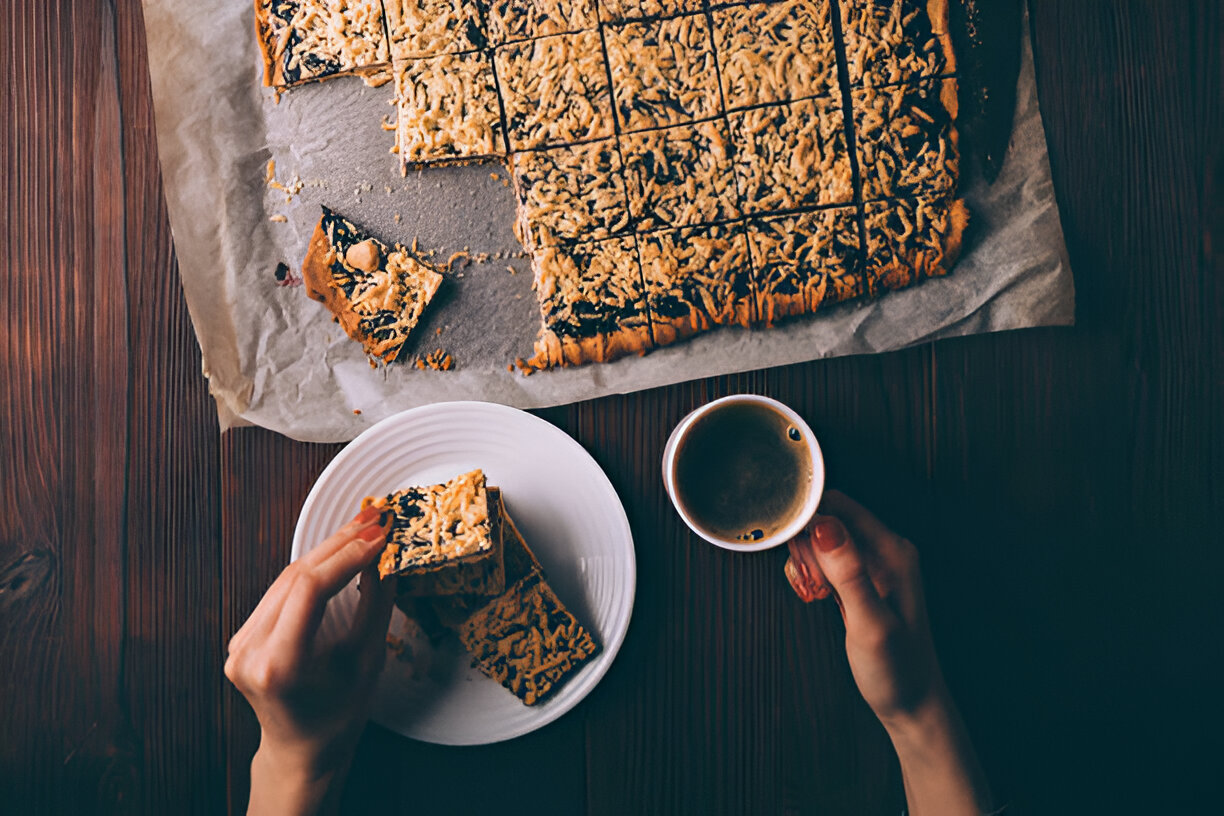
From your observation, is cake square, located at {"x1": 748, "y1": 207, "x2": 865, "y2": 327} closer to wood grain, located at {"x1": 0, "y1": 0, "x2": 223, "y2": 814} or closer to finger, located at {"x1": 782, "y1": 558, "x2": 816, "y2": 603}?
finger, located at {"x1": 782, "y1": 558, "x2": 816, "y2": 603}

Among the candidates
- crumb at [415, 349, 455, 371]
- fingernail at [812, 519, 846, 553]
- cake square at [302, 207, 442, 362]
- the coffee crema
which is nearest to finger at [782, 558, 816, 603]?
fingernail at [812, 519, 846, 553]

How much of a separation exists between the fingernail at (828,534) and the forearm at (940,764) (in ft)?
1.65

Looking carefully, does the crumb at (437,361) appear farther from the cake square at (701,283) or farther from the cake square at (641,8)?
the cake square at (641,8)

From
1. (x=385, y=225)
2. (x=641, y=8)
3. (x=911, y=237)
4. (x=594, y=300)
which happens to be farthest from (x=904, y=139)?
(x=385, y=225)

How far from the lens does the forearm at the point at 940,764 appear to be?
5.90 ft

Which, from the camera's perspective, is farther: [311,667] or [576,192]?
[576,192]

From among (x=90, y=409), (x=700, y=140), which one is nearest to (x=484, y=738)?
(x=90, y=409)

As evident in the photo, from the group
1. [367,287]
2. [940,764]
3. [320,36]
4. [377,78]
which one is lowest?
[940,764]

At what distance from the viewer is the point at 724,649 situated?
186 cm

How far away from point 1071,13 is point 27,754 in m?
3.35

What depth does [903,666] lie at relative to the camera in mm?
1785

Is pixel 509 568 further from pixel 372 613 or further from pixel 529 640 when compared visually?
pixel 372 613

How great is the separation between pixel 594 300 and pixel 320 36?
996mm

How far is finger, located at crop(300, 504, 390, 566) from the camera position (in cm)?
161
